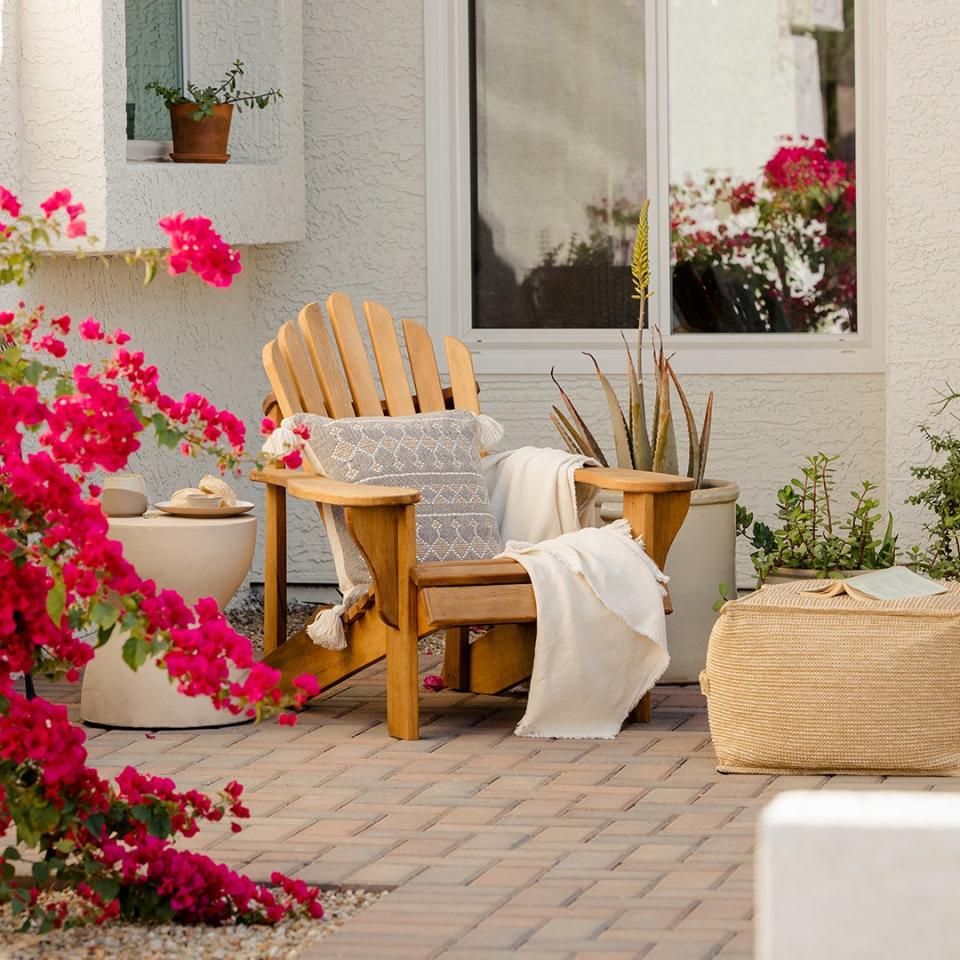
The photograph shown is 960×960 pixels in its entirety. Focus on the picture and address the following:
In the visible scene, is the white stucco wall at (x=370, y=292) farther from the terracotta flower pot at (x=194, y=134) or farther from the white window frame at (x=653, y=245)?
the terracotta flower pot at (x=194, y=134)

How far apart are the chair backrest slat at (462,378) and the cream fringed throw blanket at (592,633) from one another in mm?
835

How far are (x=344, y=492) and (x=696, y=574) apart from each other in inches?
49.6

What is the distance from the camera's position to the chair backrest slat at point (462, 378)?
5.48 meters

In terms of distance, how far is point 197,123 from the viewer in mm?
6039

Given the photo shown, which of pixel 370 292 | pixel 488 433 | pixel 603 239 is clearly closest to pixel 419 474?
pixel 488 433

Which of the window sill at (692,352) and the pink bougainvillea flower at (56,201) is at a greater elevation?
the pink bougainvillea flower at (56,201)

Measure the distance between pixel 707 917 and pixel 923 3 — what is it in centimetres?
380

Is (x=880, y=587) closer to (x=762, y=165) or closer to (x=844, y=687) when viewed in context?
(x=844, y=687)

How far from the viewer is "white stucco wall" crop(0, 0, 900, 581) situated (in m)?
6.53

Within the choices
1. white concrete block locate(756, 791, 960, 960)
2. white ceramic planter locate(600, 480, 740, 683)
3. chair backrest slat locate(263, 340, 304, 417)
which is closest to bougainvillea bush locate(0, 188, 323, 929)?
white concrete block locate(756, 791, 960, 960)

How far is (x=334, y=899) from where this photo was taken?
3.28 metres

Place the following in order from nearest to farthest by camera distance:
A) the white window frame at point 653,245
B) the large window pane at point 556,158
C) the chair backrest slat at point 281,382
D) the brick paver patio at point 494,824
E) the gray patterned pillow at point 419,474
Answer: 1. the brick paver patio at point 494,824
2. the gray patterned pillow at point 419,474
3. the chair backrest slat at point 281,382
4. the white window frame at point 653,245
5. the large window pane at point 556,158

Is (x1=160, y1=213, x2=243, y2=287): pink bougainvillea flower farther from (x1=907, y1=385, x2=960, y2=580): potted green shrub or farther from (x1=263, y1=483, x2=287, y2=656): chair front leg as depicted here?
(x1=907, y1=385, x2=960, y2=580): potted green shrub

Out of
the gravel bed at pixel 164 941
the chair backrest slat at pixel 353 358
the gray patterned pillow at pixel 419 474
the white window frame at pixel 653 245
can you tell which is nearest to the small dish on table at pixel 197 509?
the gray patterned pillow at pixel 419 474
